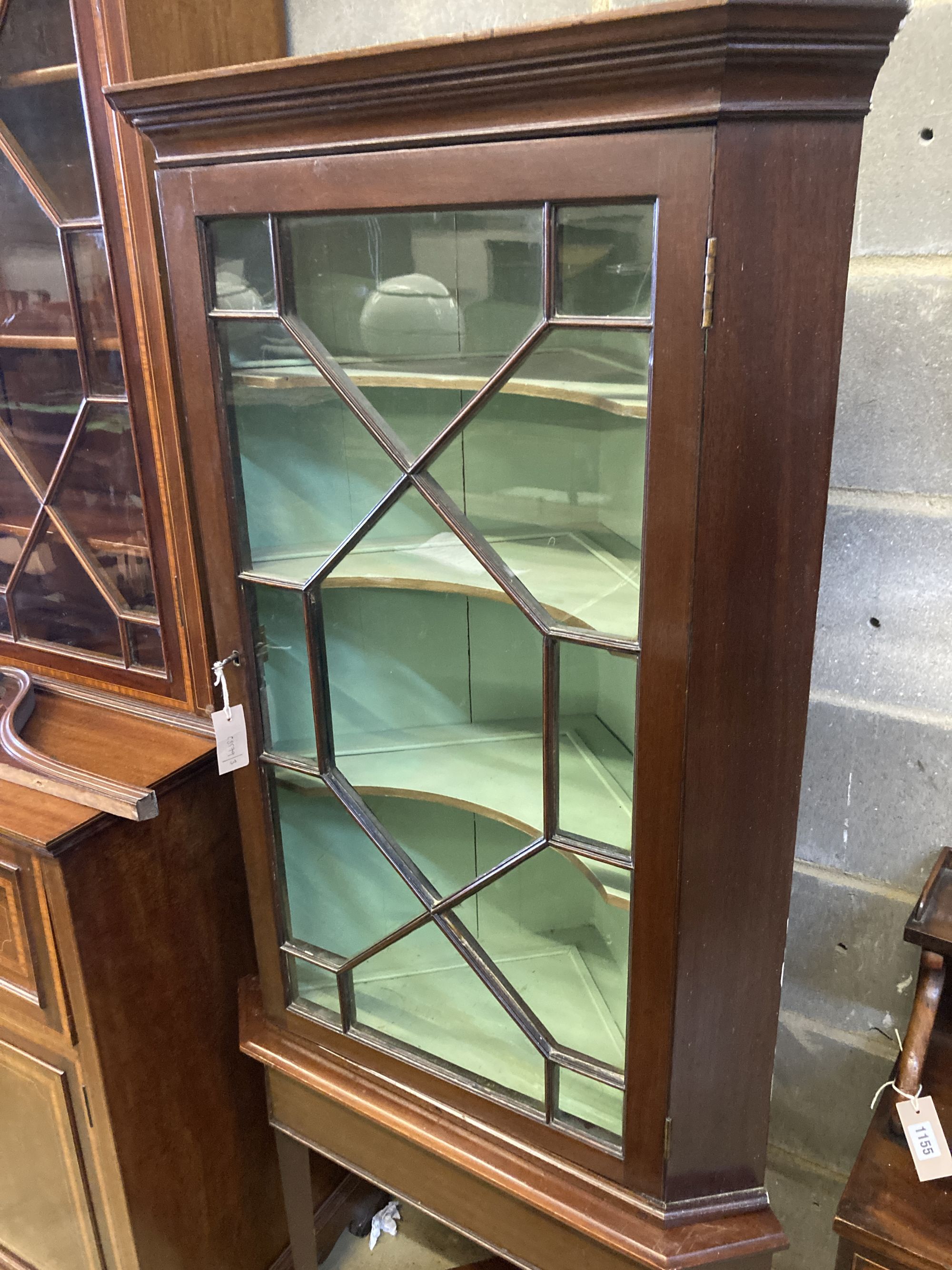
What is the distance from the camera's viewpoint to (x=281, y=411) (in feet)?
2.67

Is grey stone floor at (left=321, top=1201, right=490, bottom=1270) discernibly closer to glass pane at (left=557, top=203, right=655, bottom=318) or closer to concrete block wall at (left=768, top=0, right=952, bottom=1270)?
concrete block wall at (left=768, top=0, right=952, bottom=1270)

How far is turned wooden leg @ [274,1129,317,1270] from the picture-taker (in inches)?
42.8

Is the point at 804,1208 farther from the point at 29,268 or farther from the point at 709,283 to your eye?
the point at 29,268

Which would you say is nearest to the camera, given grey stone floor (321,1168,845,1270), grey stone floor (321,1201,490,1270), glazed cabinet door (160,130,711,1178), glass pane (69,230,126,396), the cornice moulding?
the cornice moulding

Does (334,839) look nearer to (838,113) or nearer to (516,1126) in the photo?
(516,1126)

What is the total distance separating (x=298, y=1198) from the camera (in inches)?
43.5

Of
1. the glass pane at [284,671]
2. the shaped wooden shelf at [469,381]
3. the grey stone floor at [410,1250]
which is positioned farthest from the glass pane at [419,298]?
the grey stone floor at [410,1250]

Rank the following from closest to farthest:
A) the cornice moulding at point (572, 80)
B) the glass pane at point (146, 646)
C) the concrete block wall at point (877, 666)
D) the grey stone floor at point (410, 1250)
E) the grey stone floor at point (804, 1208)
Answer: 1. the cornice moulding at point (572, 80)
2. the concrete block wall at point (877, 666)
3. the glass pane at point (146, 646)
4. the grey stone floor at point (804, 1208)
5. the grey stone floor at point (410, 1250)

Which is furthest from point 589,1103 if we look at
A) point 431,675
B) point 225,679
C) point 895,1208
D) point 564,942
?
point 225,679

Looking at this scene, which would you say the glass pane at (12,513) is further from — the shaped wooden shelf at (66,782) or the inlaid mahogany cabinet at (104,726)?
the shaped wooden shelf at (66,782)

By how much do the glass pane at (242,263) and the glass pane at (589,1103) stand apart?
0.74m

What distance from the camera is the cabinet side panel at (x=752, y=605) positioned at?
0.55 metres

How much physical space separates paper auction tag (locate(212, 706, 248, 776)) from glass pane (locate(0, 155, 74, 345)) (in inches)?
17.9

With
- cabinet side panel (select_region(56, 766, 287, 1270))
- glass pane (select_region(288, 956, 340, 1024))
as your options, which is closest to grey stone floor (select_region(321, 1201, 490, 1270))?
cabinet side panel (select_region(56, 766, 287, 1270))
